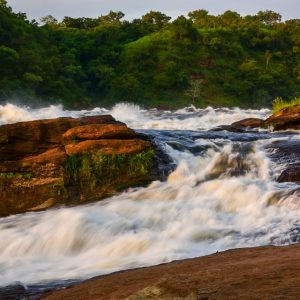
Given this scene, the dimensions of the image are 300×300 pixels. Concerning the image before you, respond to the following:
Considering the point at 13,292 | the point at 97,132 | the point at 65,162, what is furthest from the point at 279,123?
the point at 13,292

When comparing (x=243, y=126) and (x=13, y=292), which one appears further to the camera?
(x=243, y=126)

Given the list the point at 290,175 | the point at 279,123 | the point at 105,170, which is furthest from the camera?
the point at 279,123

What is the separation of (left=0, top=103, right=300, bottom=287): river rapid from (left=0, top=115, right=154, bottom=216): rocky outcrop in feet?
1.79

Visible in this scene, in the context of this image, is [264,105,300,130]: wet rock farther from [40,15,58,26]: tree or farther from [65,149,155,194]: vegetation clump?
[40,15,58,26]: tree

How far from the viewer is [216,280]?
142 inches

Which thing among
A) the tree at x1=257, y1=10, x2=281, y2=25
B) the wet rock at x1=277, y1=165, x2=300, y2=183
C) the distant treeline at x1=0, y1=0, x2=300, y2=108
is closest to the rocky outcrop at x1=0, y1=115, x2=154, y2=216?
the wet rock at x1=277, y1=165, x2=300, y2=183

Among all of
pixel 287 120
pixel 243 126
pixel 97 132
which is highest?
pixel 97 132

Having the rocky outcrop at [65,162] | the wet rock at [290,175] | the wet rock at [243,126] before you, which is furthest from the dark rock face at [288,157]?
the wet rock at [243,126]

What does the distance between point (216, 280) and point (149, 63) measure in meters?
65.5

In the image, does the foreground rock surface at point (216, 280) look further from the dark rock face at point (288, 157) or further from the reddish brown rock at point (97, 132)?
the reddish brown rock at point (97, 132)

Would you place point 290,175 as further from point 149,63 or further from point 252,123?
point 149,63

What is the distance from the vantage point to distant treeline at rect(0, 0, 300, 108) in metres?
54.6

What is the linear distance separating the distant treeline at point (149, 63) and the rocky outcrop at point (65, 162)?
38376mm

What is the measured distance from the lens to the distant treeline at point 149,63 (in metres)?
54.6
